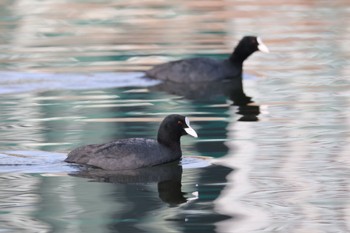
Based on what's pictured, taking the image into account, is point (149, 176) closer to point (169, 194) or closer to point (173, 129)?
point (173, 129)

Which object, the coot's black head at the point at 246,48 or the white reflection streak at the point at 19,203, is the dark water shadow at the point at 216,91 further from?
the white reflection streak at the point at 19,203

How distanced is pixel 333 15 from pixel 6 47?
936cm

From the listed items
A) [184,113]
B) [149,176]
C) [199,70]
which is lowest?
[199,70]

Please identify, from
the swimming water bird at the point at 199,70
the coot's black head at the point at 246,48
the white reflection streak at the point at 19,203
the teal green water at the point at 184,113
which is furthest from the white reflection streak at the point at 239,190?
the coot's black head at the point at 246,48

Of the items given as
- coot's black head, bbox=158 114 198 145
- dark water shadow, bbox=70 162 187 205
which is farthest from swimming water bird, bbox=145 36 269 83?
dark water shadow, bbox=70 162 187 205

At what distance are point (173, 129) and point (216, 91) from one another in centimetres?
675

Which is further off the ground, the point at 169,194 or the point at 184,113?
A: the point at 169,194

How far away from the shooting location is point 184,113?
60.0 ft

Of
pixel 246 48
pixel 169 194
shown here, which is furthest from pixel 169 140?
pixel 246 48

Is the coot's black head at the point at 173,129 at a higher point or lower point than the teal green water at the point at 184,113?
higher

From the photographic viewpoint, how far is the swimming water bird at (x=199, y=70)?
22516 mm

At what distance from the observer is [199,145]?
15492mm

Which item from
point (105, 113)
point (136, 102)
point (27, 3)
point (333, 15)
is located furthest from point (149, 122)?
point (27, 3)

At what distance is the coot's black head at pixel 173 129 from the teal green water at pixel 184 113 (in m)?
0.29
